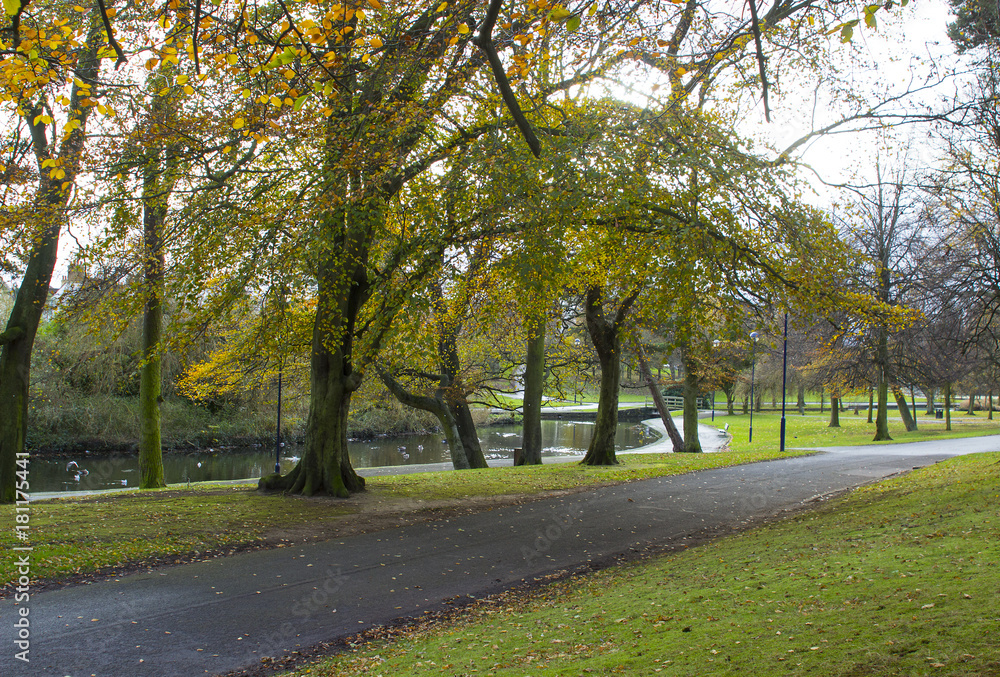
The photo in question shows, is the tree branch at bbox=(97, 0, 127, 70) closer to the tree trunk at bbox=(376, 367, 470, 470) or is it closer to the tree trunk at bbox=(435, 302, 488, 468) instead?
the tree trunk at bbox=(435, 302, 488, 468)

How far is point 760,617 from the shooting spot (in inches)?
210

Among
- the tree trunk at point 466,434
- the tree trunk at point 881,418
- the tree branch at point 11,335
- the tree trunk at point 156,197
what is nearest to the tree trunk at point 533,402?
the tree trunk at point 466,434

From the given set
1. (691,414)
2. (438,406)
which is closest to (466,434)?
(438,406)

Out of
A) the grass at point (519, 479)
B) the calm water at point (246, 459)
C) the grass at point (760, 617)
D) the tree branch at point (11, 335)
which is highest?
the tree branch at point (11, 335)

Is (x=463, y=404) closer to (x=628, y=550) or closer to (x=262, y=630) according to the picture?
(x=628, y=550)

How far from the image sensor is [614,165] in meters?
9.46

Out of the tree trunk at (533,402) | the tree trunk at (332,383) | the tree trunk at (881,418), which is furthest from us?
the tree trunk at (881,418)

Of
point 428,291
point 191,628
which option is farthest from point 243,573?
point 428,291

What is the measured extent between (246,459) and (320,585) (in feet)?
81.6

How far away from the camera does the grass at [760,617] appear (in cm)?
410

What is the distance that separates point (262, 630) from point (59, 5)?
1062 cm

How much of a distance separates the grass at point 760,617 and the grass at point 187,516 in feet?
14.2

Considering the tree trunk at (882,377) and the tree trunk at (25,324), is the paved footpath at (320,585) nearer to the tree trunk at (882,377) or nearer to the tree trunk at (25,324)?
the tree trunk at (25,324)

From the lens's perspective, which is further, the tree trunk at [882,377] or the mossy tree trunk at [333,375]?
the tree trunk at [882,377]
